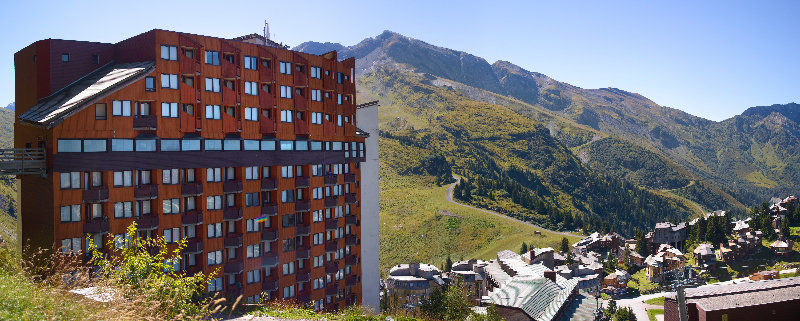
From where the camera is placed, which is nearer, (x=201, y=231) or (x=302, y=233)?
(x=201, y=231)

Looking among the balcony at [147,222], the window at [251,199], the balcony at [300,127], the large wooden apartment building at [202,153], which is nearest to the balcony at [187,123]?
the large wooden apartment building at [202,153]

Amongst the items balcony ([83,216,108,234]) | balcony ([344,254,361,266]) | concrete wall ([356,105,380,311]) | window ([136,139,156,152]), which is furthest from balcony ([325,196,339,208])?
balcony ([83,216,108,234])

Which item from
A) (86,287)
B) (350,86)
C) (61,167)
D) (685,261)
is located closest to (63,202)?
(61,167)

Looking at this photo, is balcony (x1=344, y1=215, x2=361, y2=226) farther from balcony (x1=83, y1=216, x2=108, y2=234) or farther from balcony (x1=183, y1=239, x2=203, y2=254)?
balcony (x1=83, y1=216, x2=108, y2=234)

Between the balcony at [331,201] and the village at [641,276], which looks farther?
the balcony at [331,201]

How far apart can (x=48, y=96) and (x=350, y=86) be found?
2871 cm

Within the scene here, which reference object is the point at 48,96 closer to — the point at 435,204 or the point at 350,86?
the point at 350,86

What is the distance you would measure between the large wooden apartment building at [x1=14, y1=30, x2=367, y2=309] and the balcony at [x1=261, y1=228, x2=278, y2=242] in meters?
0.13

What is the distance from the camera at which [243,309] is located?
38625 millimetres

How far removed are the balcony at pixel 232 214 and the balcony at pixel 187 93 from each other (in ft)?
33.2

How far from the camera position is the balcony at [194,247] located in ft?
140

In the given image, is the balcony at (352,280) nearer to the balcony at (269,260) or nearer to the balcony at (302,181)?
the balcony at (269,260)

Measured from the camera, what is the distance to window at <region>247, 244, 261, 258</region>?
157 ft

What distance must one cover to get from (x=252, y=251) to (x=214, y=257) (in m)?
3.92
